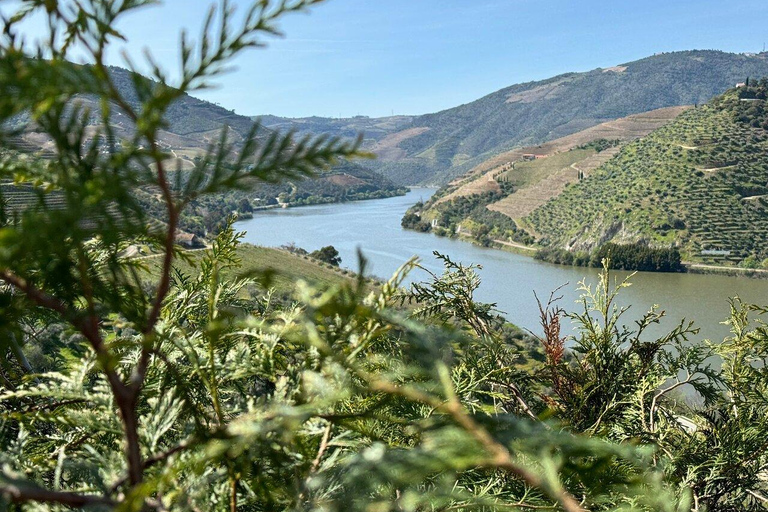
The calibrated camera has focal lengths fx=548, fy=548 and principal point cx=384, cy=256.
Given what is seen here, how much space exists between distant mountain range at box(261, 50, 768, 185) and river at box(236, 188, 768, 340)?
88.0 m

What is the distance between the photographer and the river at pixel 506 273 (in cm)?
2944

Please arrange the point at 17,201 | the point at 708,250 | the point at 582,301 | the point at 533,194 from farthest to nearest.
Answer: the point at 533,194 → the point at 708,250 → the point at 582,301 → the point at 17,201

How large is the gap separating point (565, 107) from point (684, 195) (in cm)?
14173

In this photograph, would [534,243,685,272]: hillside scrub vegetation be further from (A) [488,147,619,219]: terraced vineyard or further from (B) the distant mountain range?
(B) the distant mountain range

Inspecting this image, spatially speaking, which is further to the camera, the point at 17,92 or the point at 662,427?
the point at 662,427

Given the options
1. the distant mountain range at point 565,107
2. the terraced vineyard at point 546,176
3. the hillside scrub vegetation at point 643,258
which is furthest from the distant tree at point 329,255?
the distant mountain range at point 565,107

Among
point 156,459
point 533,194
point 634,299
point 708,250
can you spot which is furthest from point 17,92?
point 533,194

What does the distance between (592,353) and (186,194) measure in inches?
101

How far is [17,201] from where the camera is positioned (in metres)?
1.05

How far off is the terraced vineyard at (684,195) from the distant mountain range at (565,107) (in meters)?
91.9

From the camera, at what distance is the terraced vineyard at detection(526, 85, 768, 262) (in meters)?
42.6

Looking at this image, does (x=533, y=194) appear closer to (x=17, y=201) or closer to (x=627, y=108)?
(x=17, y=201)

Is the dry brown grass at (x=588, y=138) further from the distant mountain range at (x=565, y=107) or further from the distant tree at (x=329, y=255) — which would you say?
the distant mountain range at (x=565, y=107)

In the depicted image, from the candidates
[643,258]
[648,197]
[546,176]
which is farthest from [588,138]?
[643,258]
